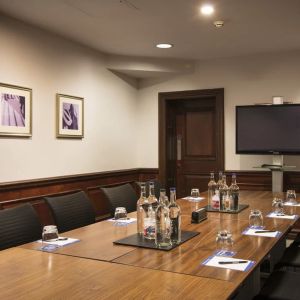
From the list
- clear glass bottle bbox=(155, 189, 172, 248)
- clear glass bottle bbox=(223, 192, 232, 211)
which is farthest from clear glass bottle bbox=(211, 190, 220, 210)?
clear glass bottle bbox=(155, 189, 172, 248)

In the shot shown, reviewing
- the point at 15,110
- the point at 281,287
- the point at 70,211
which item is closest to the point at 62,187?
the point at 15,110

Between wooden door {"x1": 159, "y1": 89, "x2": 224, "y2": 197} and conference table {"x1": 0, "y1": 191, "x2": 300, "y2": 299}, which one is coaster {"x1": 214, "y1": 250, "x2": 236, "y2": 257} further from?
wooden door {"x1": 159, "y1": 89, "x2": 224, "y2": 197}

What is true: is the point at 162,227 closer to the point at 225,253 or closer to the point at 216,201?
the point at 225,253

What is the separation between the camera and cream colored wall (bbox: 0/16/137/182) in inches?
154

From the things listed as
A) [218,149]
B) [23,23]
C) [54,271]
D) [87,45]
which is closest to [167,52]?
[87,45]

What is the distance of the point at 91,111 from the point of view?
16.9 ft

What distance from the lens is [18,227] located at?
7.78ft

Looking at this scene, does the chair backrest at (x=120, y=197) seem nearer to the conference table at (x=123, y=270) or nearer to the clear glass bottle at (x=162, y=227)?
the conference table at (x=123, y=270)

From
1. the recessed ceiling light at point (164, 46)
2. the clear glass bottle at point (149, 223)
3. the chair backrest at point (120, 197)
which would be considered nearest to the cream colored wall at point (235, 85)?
the recessed ceiling light at point (164, 46)

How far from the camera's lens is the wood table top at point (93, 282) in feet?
4.49

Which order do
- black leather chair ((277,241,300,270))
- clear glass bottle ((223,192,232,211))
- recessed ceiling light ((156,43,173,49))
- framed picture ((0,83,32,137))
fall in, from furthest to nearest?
recessed ceiling light ((156,43,173,49))
framed picture ((0,83,32,137))
clear glass bottle ((223,192,232,211))
black leather chair ((277,241,300,270))

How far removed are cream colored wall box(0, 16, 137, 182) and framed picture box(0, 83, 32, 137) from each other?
0.27 feet

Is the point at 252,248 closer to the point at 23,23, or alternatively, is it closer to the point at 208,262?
the point at 208,262

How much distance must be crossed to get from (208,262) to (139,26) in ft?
9.92
